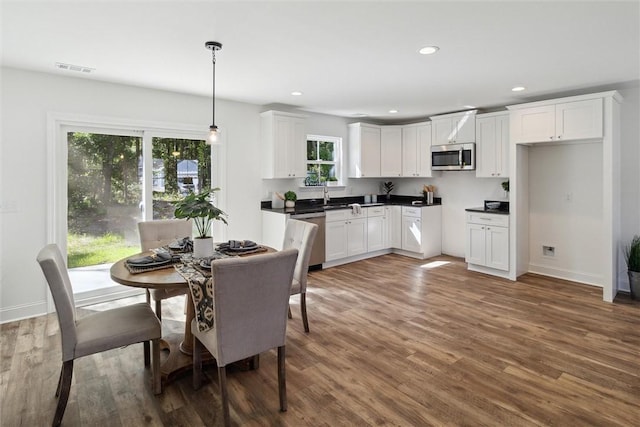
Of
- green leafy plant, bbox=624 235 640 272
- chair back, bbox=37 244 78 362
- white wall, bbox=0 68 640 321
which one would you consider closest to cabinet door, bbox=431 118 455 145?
white wall, bbox=0 68 640 321

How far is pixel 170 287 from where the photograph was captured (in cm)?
216

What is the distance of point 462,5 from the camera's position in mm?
2279

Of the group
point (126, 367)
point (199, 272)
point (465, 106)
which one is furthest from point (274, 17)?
point (465, 106)

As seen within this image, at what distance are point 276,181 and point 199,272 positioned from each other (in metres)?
3.39

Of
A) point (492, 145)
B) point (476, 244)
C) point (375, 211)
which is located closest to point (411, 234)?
point (375, 211)

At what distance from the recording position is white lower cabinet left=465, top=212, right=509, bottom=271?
488 cm

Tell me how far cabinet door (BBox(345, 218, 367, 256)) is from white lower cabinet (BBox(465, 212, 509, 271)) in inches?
62.9

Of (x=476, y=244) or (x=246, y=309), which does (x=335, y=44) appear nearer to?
(x=246, y=309)

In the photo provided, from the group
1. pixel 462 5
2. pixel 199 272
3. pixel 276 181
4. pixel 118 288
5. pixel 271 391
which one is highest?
pixel 462 5

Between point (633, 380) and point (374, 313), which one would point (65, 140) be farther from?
point (633, 380)

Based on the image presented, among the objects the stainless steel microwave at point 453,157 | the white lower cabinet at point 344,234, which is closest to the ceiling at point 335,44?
the stainless steel microwave at point 453,157

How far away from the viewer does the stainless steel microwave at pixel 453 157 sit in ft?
17.9

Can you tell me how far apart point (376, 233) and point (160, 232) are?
12.2 ft

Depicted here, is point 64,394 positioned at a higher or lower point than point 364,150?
lower
